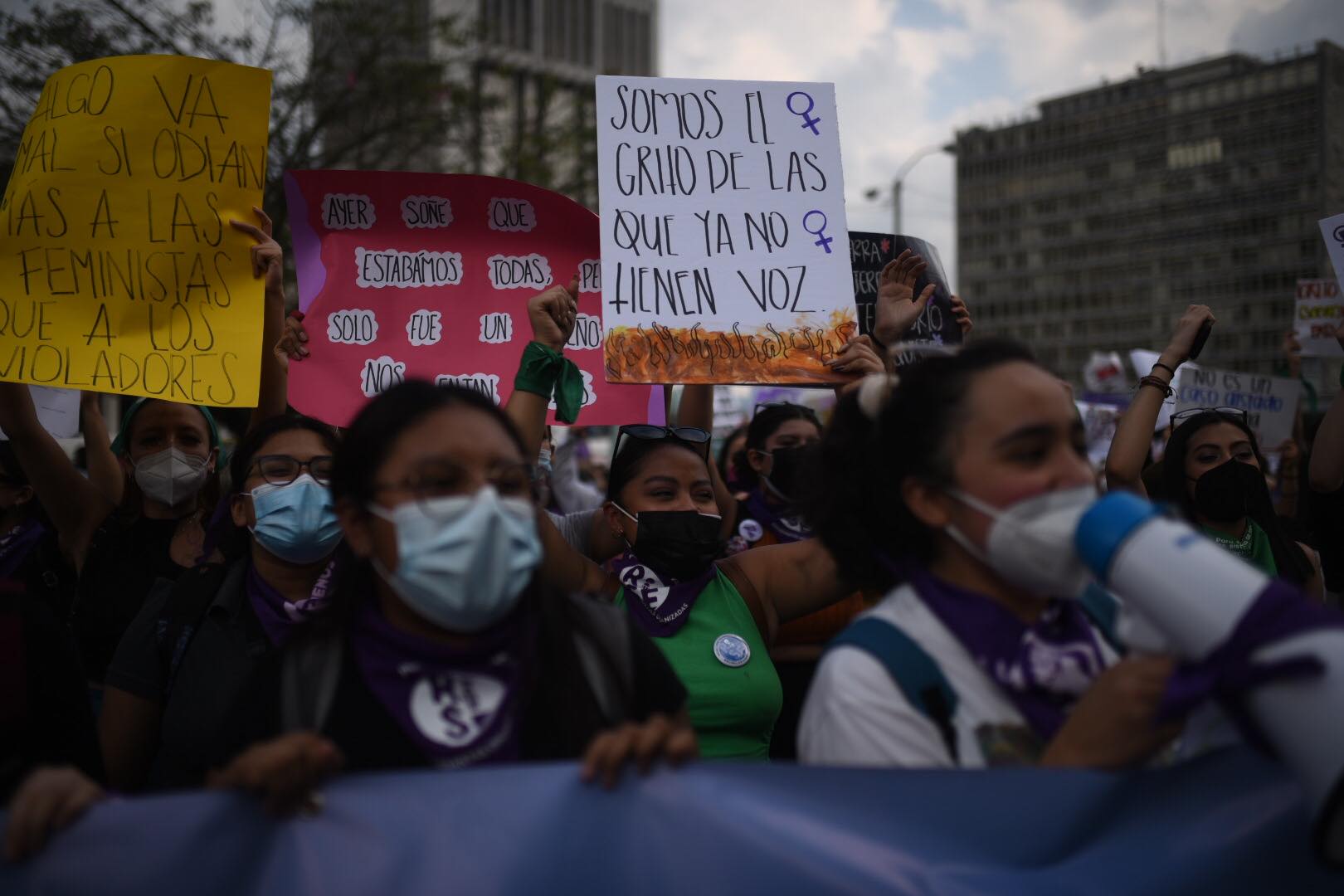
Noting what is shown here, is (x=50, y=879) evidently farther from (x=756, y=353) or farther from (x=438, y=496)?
(x=756, y=353)

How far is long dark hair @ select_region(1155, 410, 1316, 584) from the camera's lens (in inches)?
174

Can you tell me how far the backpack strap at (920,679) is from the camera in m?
1.89

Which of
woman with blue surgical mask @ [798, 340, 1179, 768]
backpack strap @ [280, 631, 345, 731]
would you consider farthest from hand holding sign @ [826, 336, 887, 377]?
backpack strap @ [280, 631, 345, 731]

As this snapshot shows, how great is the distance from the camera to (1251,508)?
4430 millimetres

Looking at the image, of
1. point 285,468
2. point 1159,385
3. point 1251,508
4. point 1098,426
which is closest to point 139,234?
point 285,468

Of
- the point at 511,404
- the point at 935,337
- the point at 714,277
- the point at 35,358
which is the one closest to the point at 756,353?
the point at 714,277

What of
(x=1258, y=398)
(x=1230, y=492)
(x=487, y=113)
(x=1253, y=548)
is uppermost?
(x=487, y=113)

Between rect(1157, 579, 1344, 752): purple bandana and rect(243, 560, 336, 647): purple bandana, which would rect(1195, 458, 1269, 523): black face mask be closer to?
rect(1157, 579, 1344, 752): purple bandana

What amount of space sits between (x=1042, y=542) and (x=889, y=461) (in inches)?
15.3

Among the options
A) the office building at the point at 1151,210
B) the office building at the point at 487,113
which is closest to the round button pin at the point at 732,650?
the office building at the point at 487,113

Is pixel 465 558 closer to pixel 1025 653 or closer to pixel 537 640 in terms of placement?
pixel 537 640

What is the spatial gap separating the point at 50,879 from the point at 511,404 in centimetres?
156

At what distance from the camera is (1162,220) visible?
98125 millimetres

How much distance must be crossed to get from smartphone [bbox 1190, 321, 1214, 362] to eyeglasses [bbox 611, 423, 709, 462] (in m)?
1.65
